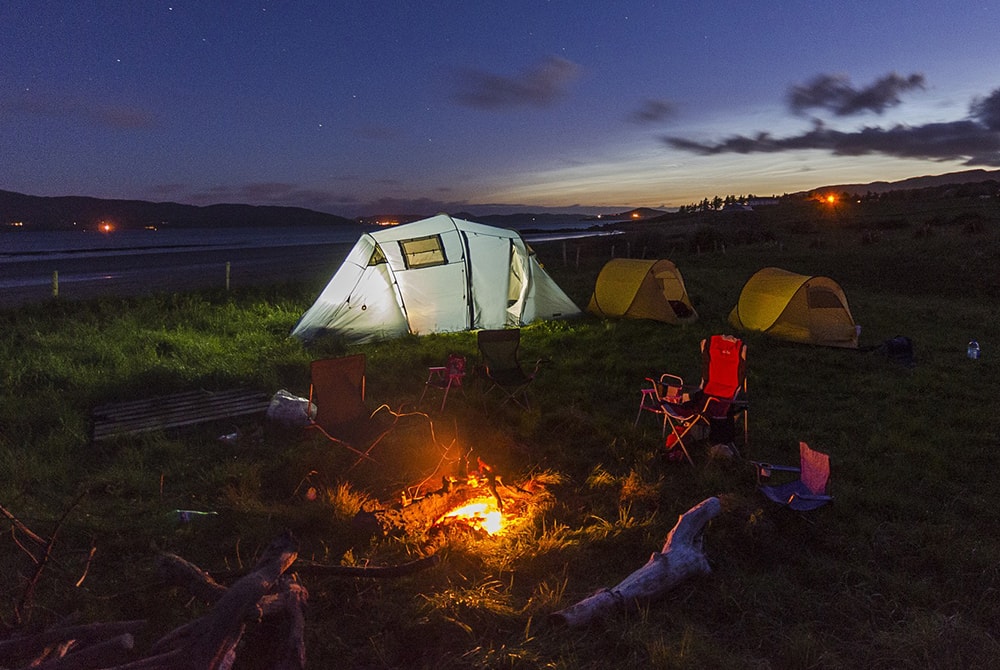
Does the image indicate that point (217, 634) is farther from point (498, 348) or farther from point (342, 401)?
point (498, 348)

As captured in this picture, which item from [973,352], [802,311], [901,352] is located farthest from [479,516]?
[973,352]

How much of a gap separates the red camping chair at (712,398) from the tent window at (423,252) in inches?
215

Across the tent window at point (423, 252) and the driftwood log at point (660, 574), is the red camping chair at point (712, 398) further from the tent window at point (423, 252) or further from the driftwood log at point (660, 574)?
the tent window at point (423, 252)

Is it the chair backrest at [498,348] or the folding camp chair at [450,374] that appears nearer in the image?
the folding camp chair at [450,374]

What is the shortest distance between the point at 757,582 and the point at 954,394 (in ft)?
18.1

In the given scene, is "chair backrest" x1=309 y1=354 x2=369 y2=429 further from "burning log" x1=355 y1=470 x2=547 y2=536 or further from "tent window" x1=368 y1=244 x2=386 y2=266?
"tent window" x1=368 y1=244 x2=386 y2=266

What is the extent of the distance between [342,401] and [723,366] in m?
3.70

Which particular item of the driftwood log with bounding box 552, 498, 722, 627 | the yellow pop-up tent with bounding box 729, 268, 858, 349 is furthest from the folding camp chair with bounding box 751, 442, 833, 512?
the yellow pop-up tent with bounding box 729, 268, 858, 349

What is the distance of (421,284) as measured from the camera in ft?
32.5

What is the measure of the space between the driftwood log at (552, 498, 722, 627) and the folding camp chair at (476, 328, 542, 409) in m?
3.01

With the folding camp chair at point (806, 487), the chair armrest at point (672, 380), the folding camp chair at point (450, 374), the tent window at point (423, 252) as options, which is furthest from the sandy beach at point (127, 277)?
the folding camp chair at point (806, 487)

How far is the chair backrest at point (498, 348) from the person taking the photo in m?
6.45

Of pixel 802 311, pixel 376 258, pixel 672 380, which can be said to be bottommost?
pixel 672 380

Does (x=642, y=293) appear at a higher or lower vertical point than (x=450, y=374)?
higher
